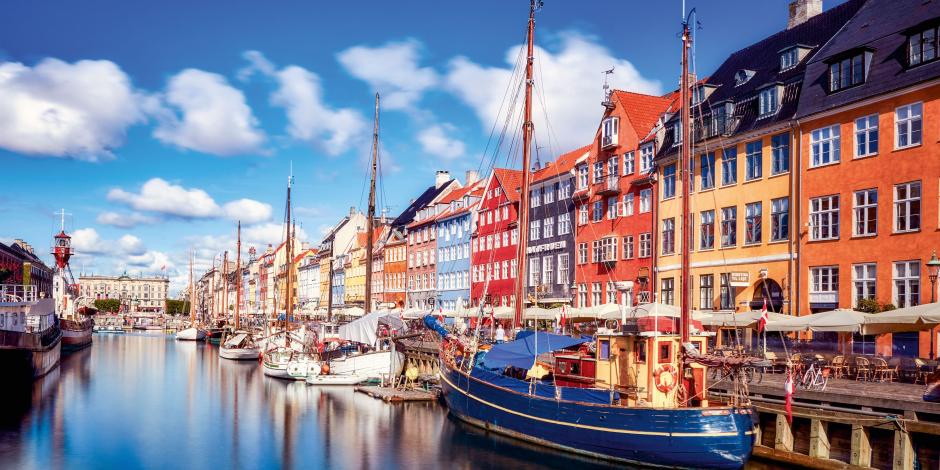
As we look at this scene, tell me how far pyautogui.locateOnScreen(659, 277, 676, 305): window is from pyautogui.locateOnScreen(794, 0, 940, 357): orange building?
1031cm

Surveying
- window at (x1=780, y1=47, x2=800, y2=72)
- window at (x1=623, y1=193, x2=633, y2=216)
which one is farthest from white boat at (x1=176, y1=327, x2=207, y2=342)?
window at (x1=780, y1=47, x2=800, y2=72)

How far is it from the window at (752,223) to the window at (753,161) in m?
1.52

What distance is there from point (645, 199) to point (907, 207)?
748 inches

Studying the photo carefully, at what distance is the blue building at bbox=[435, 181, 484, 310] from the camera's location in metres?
78.5

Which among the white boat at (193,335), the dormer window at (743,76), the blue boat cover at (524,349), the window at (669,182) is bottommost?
the white boat at (193,335)

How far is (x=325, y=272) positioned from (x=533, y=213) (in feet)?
221

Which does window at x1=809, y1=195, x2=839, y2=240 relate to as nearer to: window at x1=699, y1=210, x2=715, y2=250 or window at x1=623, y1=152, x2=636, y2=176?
window at x1=699, y1=210, x2=715, y2=250

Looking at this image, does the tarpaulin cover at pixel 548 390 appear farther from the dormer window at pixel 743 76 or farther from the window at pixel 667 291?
the dormer window at pixel 743 76

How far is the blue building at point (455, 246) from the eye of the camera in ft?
258

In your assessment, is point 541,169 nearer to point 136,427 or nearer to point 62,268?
point 136,427

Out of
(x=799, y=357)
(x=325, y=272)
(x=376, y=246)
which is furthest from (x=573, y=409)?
(x=325, y=272)

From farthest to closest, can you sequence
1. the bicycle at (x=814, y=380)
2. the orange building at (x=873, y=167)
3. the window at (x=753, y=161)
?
the window at (x=753, y=161)
the orange building at (x=873, y=167)
the bicycle at (x=814, y=380)

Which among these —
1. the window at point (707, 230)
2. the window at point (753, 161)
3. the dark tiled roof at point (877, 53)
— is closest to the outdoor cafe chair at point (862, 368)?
the dark tiled roof at point (877, 53)

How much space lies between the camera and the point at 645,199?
52438 millimetres
